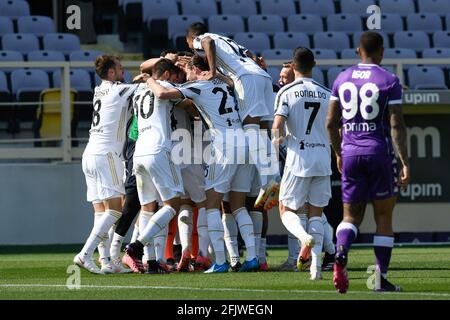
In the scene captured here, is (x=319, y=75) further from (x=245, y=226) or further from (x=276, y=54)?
(x=245, y=226)

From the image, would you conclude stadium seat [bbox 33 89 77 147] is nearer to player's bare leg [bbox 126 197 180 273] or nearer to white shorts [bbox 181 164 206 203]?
white shorts [bbox 181 164 206 203]

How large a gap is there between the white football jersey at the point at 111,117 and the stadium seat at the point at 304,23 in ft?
33.5

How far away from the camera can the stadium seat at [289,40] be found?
2183cm

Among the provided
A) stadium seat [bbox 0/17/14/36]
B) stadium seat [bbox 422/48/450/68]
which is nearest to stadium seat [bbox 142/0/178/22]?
stadium seat [bbox 0/17/14/36]

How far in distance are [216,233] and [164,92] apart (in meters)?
1.55

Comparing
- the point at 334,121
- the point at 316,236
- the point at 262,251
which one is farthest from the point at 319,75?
the point at 334,121

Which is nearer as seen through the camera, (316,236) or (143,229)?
(316,236)

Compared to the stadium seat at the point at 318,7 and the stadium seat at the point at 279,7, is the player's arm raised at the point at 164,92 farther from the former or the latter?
the stadium seat at the point at 318,7

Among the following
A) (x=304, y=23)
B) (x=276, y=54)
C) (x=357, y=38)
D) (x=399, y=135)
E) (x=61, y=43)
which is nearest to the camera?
(x=399, y=135)

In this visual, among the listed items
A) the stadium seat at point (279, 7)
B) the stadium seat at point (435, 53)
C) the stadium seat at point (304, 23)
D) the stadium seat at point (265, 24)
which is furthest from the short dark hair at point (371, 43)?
the stadium seat at point (279, 7)

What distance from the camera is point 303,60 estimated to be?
11805 millimetres

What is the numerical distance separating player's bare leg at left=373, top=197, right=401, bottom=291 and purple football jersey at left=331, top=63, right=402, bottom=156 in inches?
17.4
